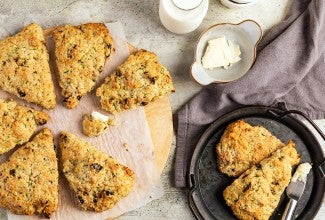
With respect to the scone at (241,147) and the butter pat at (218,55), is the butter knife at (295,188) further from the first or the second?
the butter pat at (218,55)

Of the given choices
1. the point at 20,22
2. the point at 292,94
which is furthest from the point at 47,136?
the point at 292,94

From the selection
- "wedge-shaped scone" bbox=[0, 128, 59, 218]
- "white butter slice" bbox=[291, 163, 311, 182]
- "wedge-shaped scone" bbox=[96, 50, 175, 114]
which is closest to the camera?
"wedge-shaped scone" bbox=[0, 128, 59, 218]

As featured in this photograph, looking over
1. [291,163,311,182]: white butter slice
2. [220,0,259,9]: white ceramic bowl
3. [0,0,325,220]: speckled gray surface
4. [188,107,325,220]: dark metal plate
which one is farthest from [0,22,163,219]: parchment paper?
[291,163,311,182]: white butter slice

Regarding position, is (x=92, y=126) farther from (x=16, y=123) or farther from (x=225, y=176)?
(x=225, y=176)

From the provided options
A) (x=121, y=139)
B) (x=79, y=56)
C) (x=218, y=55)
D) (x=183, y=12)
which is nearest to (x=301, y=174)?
(x=218, y=55)

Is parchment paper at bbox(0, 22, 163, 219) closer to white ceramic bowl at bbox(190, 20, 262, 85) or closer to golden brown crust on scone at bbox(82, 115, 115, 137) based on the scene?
golden brown crust on scone at bbox(82, 115, 115, 137)
